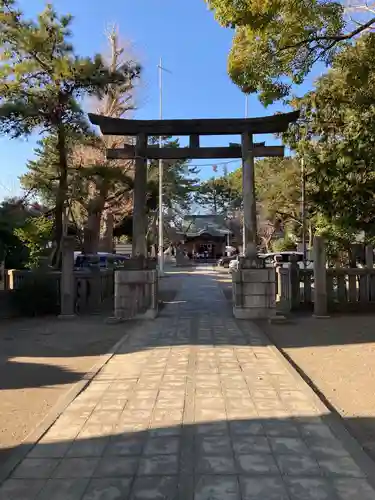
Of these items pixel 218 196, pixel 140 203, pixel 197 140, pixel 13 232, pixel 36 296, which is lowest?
pixel 36 296

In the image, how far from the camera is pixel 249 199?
12.4m

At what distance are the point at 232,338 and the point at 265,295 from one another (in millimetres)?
2910

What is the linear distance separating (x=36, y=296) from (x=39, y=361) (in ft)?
17.7

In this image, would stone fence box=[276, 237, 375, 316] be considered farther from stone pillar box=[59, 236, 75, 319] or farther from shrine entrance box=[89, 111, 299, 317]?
stone pillar box=[59, 236, 75, 319]

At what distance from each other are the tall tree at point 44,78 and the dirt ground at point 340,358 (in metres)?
8.44

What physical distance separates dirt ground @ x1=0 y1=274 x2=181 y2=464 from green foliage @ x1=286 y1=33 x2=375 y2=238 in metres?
6.41

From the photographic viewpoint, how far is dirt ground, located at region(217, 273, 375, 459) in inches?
196

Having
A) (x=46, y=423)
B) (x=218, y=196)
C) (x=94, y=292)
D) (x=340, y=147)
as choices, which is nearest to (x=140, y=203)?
(x=94, y=292)

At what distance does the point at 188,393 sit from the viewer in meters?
5.52

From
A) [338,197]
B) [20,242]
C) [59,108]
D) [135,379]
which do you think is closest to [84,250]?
[20,242]

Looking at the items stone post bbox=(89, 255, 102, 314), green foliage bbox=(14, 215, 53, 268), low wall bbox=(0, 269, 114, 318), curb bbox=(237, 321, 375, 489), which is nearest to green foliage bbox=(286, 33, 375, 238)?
stone post bbox=(89, 255, 102, 314)

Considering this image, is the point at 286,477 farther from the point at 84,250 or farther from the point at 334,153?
the point at 84,250

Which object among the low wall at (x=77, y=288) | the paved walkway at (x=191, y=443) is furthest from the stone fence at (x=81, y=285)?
the paved walkway at (x=191, y=443)

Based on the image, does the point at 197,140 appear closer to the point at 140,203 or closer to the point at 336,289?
the point at 140,203
